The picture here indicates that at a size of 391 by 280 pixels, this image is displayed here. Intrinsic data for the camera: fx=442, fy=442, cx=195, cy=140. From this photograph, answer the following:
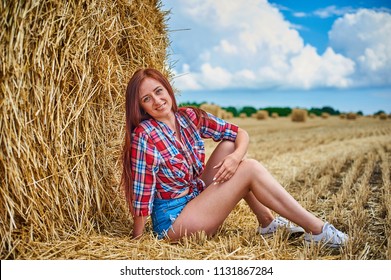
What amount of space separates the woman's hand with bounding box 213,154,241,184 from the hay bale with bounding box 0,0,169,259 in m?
0.65

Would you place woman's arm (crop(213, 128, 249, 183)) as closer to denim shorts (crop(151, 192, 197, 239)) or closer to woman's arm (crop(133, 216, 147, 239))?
denim shorts (crop(151, 192, 197, 239))

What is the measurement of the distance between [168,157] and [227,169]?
0.95 ft

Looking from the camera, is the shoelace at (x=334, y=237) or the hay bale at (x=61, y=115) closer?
the hay bale at (x=61, y=115)

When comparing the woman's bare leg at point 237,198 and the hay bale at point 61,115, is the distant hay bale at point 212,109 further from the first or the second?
the woman's bare leg at point 237,198

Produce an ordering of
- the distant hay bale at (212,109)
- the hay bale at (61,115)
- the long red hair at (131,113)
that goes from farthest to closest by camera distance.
Result: the distant hay bale at (212,109)
the long red hair at (131,113)
the hay bale at (61,115)

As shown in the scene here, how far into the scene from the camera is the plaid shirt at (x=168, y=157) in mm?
2049

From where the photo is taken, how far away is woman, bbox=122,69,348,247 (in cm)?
206

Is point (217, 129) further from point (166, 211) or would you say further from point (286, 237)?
point (286, 237)

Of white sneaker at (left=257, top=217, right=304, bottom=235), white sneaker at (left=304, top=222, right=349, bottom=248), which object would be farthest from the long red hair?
white sneaker at (left=304, top=222, right=349, bottom=248)

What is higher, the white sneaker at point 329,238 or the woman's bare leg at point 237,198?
the woman's bare leg at point 237,198

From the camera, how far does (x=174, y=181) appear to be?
215cm

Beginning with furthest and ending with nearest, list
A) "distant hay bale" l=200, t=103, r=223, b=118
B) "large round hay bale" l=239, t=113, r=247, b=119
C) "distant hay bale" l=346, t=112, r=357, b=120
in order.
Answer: "distant hay bale" l=346, t=112, r=357, b=120 < "large round hay bale" l=239, t=113, r=247, b=119 < "distant hay bale" l=200, t=103, r=223, b=118

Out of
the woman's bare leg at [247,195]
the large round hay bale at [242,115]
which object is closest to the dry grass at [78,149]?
the woman's bare leg at [247,195]
